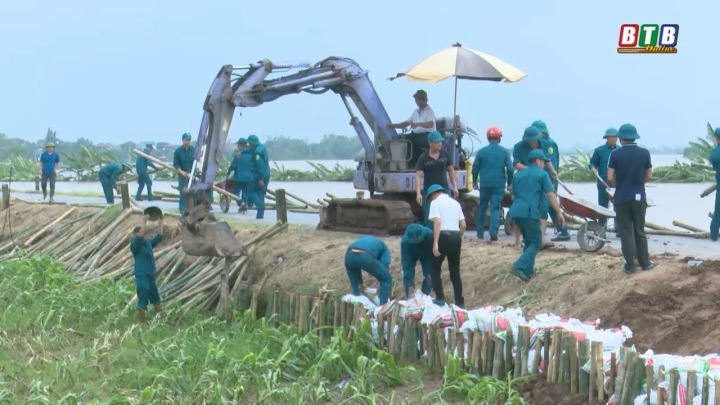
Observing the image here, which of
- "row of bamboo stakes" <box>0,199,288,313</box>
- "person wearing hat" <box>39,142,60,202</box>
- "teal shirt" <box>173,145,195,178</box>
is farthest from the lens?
"person wearing hat" <box>39,142,60,202</box>

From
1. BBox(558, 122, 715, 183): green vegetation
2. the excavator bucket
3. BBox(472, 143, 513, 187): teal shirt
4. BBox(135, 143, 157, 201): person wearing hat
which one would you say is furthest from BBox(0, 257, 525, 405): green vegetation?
BBox(558, 122, 715, 183): green vegetation

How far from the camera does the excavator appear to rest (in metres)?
15.4

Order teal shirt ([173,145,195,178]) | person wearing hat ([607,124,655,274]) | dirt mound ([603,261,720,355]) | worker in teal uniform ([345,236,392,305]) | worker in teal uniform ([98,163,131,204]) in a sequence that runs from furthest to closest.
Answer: worker in teal uniform ([98,163,131,204]) < teal shirt ([173,145,195,178]) < worker in teal uniform ([345,236,392,305]) < person wearing hat ([607,124,655,274]) < dirt mound ([603,261,720,355])

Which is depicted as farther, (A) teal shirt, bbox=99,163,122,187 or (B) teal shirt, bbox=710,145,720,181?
(A) teal shirt, bbox=99,163,122,187

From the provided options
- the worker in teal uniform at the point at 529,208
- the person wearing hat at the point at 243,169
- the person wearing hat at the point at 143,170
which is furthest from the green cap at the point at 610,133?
the person wearing hat at the point at 143,170

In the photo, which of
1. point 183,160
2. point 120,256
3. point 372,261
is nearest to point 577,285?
point 372,261

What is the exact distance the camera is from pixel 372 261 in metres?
12.1

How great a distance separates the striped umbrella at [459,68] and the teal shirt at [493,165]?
3.81 ft

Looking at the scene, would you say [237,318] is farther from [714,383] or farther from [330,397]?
[714,383]

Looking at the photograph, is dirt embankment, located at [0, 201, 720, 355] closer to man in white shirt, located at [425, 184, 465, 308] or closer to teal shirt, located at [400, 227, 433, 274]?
teal shirt, located at [400, 227, 433, 274]

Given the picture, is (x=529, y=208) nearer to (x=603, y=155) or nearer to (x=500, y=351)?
(x=500, y=351)

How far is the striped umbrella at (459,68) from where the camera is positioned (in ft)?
50.3

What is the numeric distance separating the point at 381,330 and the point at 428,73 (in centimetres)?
566

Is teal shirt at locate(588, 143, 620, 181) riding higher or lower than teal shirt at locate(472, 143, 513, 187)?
higher
